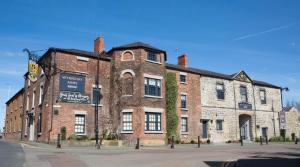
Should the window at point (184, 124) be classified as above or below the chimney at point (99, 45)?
below

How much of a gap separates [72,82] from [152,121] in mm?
8254

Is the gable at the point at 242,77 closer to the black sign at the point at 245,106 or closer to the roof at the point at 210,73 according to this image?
the roof at the point at 210,73

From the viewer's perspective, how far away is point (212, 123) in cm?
3672

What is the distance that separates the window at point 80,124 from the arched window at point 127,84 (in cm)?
455

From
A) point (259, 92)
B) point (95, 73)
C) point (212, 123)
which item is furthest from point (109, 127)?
point (259, 92)

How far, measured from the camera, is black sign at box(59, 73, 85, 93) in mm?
28311

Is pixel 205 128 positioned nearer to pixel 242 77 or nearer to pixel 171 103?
pixel 171 103

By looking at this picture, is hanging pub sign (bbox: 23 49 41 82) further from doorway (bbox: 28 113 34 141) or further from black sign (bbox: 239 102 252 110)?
black sign (bbox: 239 102 252 110)

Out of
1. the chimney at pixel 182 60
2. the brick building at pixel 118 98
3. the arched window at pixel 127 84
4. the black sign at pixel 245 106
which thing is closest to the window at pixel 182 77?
the brick building at pixel 118 98

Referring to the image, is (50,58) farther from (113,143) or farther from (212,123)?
(212,123)

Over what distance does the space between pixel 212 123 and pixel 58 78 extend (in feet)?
59.9

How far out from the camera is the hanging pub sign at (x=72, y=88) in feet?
92.3

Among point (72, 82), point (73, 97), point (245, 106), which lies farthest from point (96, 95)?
point (245, 106)

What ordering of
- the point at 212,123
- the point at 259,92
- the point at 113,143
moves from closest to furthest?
the point at 113,143 < the point at 212,123 < the point at 259,92
